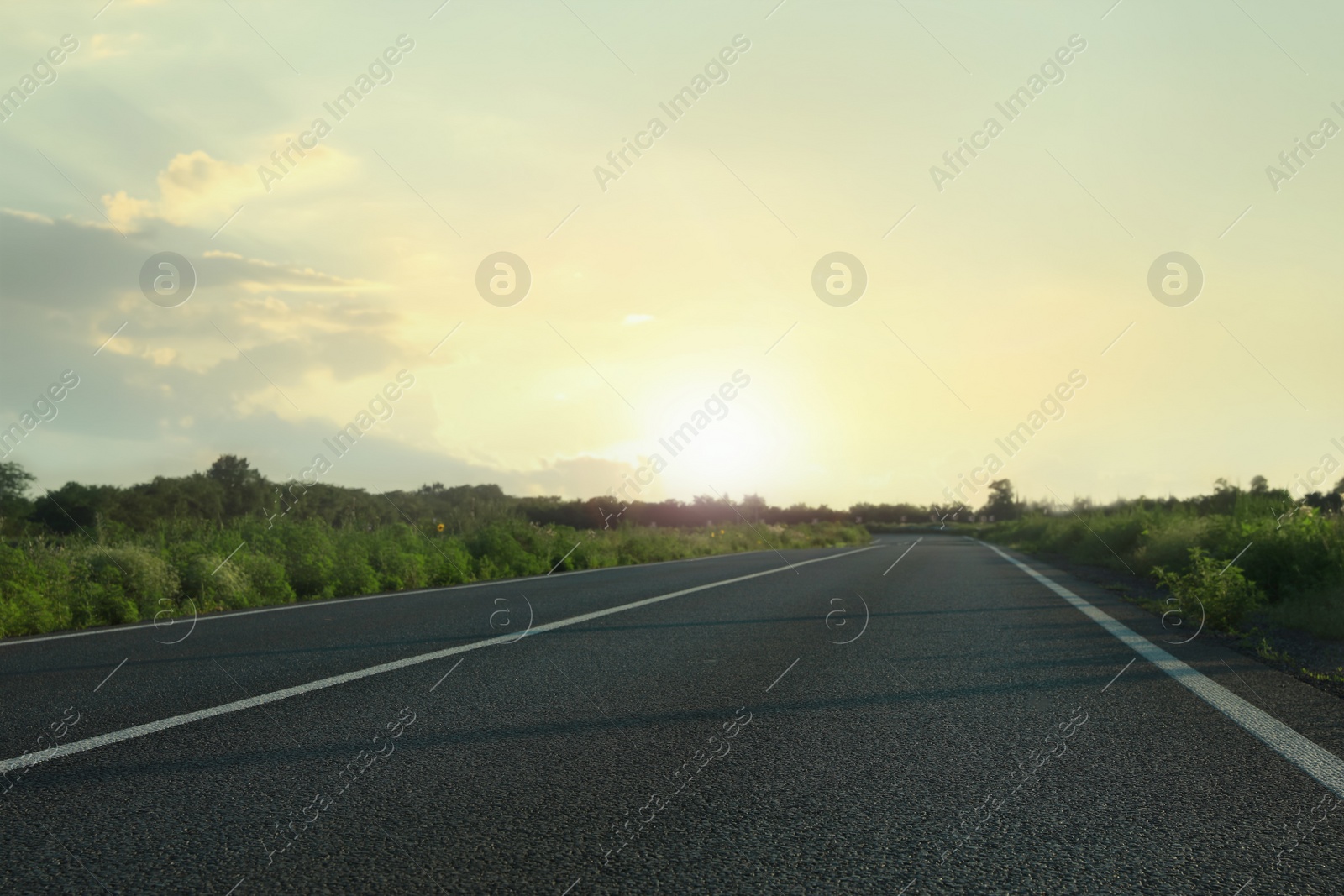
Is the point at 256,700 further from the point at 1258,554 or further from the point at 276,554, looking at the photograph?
the point at 1258,554

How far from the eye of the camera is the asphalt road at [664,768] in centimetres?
284

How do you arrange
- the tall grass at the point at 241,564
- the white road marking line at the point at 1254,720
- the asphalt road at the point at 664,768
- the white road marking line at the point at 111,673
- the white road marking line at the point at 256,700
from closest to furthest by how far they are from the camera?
the asphalt road at the point at 664,768, the white road marking line at the point at 1254,720, the white road marking line at the point at 256,700, the white road marking line at the point at 111,673, the tall grass at the point at 241,564

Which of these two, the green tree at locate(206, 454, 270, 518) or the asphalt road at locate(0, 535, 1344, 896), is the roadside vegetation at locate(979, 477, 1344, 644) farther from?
the green tree at locate(206, 454, 270, 518)

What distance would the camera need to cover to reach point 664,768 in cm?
393

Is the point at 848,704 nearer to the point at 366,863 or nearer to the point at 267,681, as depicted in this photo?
the point at 366,863

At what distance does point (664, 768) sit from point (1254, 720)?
3229mm

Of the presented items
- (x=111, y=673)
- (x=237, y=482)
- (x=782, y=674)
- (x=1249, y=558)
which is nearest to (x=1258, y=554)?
(x=1249, y=558)

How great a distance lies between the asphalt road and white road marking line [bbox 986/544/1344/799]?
0.09 feet

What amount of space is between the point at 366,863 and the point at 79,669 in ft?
15.9

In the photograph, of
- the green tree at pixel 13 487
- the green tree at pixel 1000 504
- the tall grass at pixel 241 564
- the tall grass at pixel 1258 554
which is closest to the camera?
the tall grass at pixel 1258 554

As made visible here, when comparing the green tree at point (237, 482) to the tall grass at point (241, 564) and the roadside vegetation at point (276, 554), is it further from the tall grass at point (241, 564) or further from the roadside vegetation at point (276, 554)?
the tall grass at point (241, 564)

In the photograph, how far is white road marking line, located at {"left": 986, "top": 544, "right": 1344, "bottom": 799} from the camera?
3898mm

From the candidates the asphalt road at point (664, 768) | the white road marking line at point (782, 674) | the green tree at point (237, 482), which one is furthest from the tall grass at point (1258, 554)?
the green tree at point (237, 482)

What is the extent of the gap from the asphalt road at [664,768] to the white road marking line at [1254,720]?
3cm
